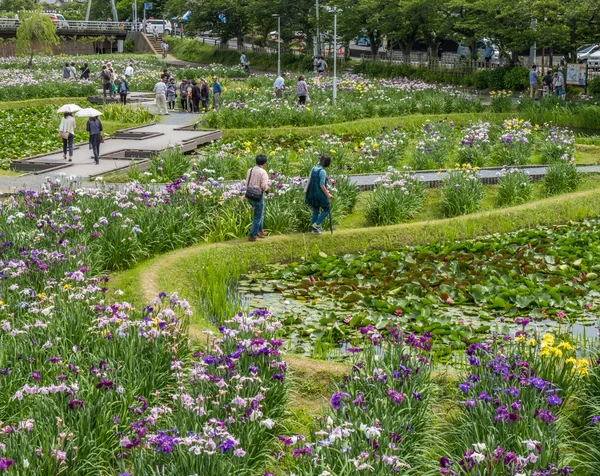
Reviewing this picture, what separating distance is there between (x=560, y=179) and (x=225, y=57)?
1975 inches

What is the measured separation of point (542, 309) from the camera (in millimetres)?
10250

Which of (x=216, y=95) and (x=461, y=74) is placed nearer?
(x=216, y=95)

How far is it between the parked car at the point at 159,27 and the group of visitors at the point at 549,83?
177ft

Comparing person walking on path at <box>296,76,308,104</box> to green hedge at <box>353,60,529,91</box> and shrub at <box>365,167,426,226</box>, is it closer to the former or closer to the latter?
green hedge at <box>353,60,529,91</box>

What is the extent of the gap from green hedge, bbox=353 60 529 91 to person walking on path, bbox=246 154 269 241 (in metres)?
27.1

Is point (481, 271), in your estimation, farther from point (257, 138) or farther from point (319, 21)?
point (319, 21)

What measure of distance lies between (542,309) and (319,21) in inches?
1792

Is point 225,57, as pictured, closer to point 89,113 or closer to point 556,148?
point 89,113

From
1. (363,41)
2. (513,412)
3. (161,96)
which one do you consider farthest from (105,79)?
→ (363,41)

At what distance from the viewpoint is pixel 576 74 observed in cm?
3369

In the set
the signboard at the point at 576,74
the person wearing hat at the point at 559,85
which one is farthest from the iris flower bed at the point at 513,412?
the signboard at the point at 576,74

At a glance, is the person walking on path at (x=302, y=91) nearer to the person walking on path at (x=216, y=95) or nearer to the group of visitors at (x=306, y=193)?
the person walking on path at (x=216, y=95)

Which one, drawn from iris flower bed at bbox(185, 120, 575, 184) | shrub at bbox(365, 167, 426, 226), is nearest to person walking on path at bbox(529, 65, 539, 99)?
iris flower bed at bbox(185, 120, 575, 184)

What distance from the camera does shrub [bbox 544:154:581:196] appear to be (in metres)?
17.0
